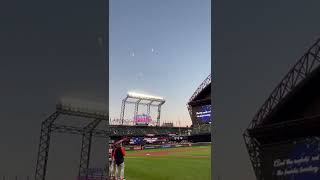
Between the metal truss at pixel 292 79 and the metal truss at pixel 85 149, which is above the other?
the metal truss at pixel 292 79

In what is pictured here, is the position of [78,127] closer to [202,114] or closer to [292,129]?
[292,129]

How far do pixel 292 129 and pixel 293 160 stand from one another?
27cm

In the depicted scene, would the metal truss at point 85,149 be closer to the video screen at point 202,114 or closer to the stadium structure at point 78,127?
the stadium structure at point 78,127

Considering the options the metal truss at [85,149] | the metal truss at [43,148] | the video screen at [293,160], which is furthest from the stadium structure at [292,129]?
the metal truss at [43,148]

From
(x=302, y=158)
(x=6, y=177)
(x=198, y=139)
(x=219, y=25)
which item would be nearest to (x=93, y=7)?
(x=219, y=25)

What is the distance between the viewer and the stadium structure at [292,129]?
3.42 metres

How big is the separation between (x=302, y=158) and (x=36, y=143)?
297 cm

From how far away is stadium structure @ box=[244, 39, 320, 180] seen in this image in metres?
3.42

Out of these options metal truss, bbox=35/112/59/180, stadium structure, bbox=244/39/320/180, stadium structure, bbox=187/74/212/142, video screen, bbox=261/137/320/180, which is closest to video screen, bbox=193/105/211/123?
stadium structure, bbox=187/74/212/142

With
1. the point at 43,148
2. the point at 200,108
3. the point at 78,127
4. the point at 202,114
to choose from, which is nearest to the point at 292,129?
the point at 78,127

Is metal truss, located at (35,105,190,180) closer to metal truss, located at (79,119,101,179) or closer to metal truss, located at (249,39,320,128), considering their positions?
metal truss, located at (79,119,101,179)

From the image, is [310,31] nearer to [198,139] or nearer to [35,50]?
[35,50]

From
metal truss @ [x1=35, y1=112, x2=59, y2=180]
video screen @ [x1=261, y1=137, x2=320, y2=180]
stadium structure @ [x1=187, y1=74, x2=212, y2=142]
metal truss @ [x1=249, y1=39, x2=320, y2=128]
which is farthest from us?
stadium structure @ [x1=187, y1=74, x2=212, y2=142]

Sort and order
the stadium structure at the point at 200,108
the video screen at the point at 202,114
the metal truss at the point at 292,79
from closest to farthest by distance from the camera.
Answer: the metal truss at the point at 292,79 → the video screen at the point at 202,114 → the stadium structure at the point at 200,108
